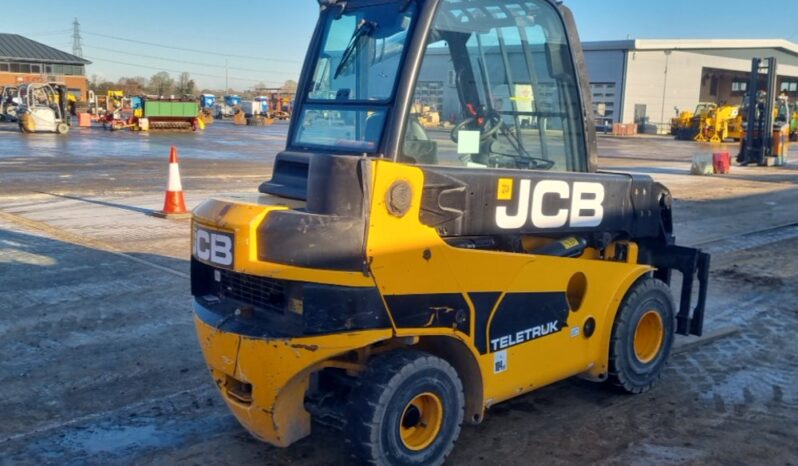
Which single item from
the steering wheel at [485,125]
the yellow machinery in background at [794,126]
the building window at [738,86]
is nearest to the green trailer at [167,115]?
the yellow machinery in background at [794,126]

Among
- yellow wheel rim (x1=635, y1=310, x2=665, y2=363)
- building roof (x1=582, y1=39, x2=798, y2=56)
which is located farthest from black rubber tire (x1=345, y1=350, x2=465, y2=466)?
building roof (x1=582, y1=39, x2=798, y2=56)

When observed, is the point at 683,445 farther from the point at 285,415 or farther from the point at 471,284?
the point at 285,415

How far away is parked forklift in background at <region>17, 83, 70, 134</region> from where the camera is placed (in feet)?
113

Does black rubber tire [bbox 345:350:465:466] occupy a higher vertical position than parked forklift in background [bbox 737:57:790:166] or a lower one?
lower

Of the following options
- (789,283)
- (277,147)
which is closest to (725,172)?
(789,283)

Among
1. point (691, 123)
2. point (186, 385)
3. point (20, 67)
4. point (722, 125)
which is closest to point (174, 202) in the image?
point (186, 385)

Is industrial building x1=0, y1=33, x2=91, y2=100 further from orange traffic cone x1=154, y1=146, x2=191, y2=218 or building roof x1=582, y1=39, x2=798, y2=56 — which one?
orange traffic cone x1=154, y1=146, x2=191, y2=218

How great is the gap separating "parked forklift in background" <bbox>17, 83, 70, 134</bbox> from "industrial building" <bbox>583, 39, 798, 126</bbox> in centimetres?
3587

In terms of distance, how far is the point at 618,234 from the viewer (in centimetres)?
477

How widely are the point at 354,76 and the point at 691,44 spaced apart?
59.0m

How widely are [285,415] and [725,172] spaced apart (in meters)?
21.7

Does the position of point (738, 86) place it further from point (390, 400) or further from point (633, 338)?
point (390, 400)

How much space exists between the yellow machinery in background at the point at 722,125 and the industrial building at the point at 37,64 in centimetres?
5655

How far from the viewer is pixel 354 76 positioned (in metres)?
3.96
